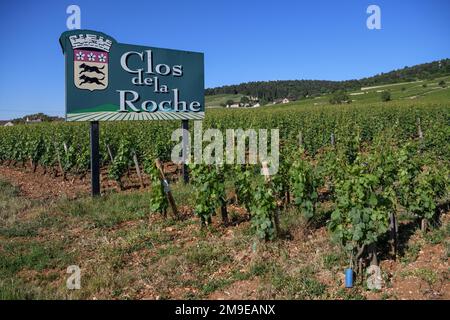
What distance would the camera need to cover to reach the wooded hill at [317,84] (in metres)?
96.8

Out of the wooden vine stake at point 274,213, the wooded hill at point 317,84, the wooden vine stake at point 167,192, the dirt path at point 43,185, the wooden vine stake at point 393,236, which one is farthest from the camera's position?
the wooded hill at point 317,84

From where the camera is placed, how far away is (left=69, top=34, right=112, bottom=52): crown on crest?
8914mm

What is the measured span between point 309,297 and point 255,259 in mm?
1124

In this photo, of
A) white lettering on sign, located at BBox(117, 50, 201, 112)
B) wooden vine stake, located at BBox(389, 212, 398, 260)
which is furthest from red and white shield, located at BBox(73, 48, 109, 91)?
wooden vine stake, located at BBox(389, 212, 398, 260)

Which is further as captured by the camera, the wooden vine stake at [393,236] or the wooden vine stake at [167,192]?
the wooden vine stake at [167,192]

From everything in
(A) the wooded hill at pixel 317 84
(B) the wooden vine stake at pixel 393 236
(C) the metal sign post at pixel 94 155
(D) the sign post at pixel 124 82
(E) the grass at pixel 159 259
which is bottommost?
(E) the grass at pixel 159 259

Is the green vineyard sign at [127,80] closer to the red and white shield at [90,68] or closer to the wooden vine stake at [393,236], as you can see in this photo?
the red and white shield at [90,68]

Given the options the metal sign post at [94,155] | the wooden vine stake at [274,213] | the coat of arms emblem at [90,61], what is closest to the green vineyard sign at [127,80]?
the coat of arms emblem at [90,61]

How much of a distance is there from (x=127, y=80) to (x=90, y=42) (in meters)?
1.27

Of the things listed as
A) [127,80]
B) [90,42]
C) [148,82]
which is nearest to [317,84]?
[148,82]

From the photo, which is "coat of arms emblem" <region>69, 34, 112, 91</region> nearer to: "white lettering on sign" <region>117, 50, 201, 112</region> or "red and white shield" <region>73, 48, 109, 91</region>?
"red and white shield" <region>73, 48, 109, 91</region>

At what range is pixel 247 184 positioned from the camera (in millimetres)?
6875

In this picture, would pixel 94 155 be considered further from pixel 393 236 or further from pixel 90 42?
pixel 393 236
